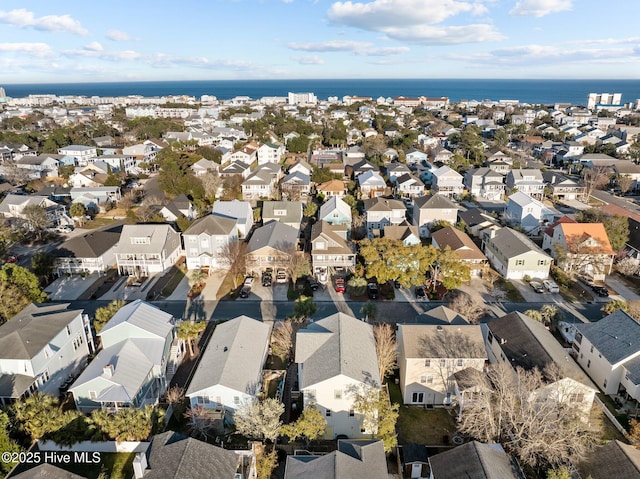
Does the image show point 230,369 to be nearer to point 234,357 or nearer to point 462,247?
point 234,357

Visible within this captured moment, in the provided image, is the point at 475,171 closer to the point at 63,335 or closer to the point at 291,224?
the point at 291,224

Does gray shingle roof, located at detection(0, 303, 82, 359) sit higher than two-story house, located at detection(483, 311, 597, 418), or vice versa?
gray shingle roof, located at detection(0, 303, 82, 359)

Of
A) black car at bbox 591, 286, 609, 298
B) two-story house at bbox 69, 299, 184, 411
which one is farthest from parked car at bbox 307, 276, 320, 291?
black car at bbox 591, 286, 609, 298

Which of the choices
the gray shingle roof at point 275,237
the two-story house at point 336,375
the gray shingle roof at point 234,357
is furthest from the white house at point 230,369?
the gray shingle roof at point 275,237

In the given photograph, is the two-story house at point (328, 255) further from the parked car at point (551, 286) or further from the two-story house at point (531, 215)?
the two-story house at point (531, 215)

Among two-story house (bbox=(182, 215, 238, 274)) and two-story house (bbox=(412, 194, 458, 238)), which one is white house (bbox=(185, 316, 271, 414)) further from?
two-story house (bbox=(412, 194, 458, 238))

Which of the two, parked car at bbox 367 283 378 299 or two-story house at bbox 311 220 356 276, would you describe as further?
two-story house at bbox 311 220 356 276

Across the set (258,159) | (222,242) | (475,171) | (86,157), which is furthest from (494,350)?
(86,157)
